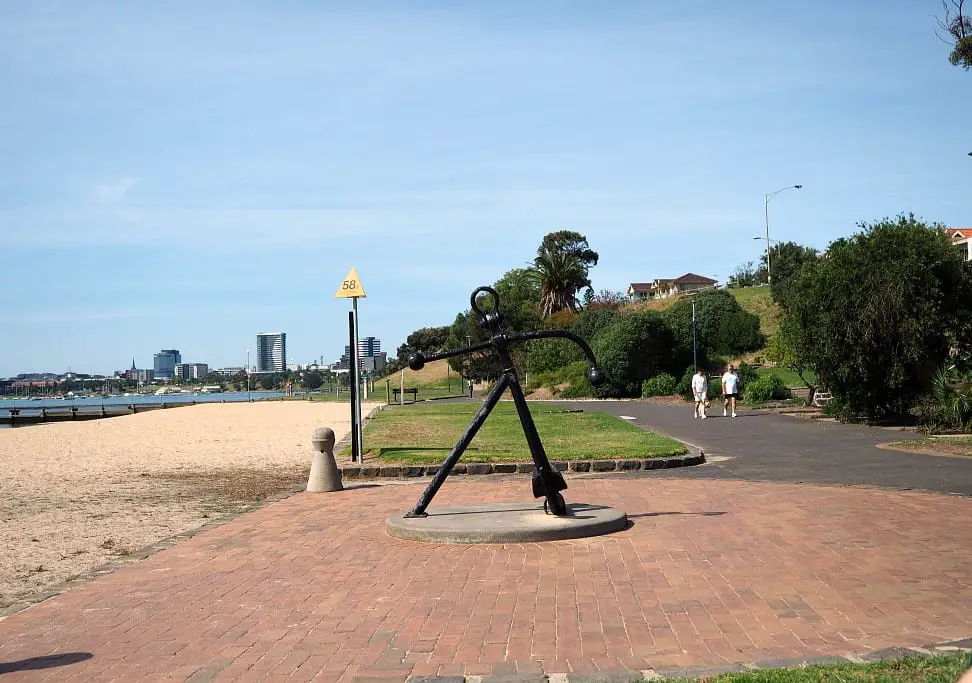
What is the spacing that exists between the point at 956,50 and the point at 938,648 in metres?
15.2

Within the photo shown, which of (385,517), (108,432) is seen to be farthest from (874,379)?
(108,432)

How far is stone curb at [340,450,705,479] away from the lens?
49.8 ft

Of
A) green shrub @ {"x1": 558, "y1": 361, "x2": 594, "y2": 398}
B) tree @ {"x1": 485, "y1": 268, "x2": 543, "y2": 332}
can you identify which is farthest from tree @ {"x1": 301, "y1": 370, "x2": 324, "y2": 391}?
green shrub @ {"x1": 558, "y1": 361, "x2": 594, "y2": 398}

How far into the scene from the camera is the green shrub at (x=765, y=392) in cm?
3722

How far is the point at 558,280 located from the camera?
82.8 m

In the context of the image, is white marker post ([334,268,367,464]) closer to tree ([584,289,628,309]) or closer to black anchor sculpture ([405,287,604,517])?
black anchor sculpture ([405,287,604,517])

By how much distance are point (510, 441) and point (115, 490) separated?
8.35 meters

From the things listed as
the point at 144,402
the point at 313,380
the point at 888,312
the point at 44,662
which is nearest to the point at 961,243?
the point at 888,312

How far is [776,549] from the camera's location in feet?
26.9

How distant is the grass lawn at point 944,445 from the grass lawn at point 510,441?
420cm

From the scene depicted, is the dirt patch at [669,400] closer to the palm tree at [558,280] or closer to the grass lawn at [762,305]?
the grass lawn at [762,305]

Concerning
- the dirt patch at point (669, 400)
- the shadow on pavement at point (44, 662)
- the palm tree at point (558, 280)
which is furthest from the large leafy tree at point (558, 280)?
the shadow on pavement at point (44, 662)

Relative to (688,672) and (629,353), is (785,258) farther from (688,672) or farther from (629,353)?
(688,672)

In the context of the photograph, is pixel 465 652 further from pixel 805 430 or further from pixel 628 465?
A: pixel 805 430
